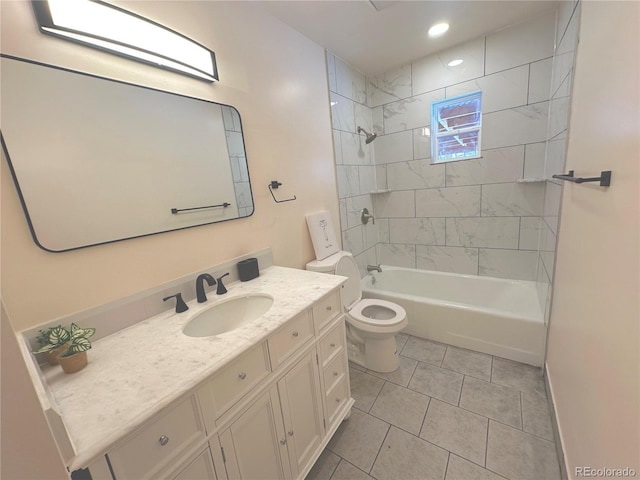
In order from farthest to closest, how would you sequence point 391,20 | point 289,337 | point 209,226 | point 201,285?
1. point 391,20
2. point 209,226
3. point 201,285
4. point 289,337

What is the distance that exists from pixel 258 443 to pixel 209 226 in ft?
3.21

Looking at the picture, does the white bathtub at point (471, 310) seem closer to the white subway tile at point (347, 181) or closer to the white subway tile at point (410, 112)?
the white subway tile at point (347, 181)

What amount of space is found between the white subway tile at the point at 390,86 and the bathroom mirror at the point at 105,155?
1883mm

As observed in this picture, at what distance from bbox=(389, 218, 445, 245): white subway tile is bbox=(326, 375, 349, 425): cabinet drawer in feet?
5.91

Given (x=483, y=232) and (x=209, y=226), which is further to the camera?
(x=483, y=232)

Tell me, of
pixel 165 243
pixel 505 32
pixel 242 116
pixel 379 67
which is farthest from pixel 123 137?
pixel 505 32

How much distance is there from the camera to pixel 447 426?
144cm

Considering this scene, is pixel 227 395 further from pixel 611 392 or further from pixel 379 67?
pixel 379 67

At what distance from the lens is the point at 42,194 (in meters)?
0.84

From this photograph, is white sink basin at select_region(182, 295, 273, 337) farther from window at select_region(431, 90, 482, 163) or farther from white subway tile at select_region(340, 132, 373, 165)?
window at select_region(431, 90, 482, 163)

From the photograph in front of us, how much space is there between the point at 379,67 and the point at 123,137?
2377 millimetres

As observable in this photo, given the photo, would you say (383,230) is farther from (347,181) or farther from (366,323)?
(366,323)

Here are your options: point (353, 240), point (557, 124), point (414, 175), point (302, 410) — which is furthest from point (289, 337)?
point (414, 175)

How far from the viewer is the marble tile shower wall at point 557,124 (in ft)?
4.53
